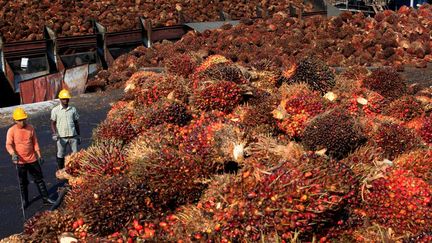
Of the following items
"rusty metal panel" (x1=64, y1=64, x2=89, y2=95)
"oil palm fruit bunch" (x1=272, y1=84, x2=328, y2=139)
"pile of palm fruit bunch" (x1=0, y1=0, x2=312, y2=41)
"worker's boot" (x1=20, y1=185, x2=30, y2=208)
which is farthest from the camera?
"pile of palm fruit bunch" (x1=0, y1=0, x2=312, y2=41)

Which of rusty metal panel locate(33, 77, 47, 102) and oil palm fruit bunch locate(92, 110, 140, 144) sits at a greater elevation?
oil palm fruit bunch locate(92, 110, 140, 144)

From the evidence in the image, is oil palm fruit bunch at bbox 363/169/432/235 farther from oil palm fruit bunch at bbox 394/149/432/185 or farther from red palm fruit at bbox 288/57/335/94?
red palm fruit at bbox 288/57/335/94

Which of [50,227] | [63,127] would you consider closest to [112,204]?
[50,227]

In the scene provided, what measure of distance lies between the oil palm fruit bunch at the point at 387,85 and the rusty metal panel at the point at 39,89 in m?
10.5

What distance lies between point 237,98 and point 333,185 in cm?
227

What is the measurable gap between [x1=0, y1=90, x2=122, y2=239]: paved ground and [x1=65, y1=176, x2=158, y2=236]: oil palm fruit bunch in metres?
2.71

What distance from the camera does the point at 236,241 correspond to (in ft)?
10.9

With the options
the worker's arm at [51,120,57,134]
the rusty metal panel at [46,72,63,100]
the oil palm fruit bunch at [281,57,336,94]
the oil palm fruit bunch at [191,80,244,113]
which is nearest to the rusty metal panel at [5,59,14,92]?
the rusty metal panel at [46,72,63,100]

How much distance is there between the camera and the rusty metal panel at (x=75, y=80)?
50.1 feet

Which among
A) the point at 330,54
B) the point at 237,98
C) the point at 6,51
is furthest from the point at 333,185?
the point at 6,51

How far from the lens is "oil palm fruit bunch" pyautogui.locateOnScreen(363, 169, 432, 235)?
3498 mm

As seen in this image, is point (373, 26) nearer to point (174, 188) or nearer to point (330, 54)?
point (330, 54)

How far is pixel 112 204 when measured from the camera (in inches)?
152

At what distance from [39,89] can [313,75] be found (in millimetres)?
10232
